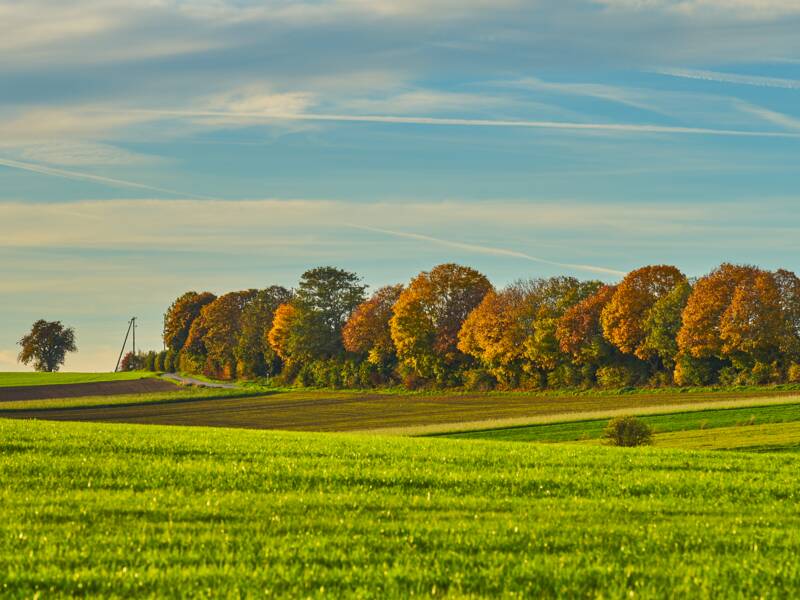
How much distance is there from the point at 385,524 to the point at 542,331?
108648 mm

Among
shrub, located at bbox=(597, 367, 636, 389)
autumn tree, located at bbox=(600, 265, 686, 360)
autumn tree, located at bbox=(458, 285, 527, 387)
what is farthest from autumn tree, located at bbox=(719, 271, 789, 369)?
autumn tree, located at bbox=(458, 285, 527, 387)

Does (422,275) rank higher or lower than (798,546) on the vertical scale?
higher

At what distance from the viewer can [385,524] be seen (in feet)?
51.6

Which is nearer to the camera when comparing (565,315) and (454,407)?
(454,407)

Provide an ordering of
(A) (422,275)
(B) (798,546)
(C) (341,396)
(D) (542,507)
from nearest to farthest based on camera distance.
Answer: (B) (798,546) → (D) (542,507) → (C) (341,396) → (A) (422,275)

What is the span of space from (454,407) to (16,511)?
9039 cm

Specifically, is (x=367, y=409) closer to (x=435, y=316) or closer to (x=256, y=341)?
(x=435, y=316)

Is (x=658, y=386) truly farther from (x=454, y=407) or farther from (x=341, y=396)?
(x=341, y=396)

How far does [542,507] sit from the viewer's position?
18094mm

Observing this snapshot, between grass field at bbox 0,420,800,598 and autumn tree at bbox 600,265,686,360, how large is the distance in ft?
294

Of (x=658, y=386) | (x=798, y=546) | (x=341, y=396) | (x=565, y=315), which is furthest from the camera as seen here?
(x=341, y=396)

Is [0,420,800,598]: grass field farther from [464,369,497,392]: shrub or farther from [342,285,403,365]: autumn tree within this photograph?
[342,285,403,365]: autumn tree

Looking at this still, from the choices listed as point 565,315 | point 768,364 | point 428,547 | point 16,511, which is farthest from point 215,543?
point 565,315

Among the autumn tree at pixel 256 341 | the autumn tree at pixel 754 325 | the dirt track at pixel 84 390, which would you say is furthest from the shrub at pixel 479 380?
the autumn tree at pixel 256 341
